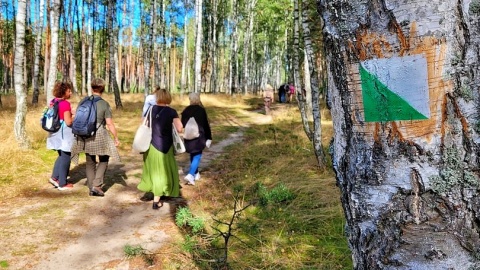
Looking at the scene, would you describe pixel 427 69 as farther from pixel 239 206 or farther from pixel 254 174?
pixel 254 174

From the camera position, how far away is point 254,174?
6633mm

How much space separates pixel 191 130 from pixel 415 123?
547cm

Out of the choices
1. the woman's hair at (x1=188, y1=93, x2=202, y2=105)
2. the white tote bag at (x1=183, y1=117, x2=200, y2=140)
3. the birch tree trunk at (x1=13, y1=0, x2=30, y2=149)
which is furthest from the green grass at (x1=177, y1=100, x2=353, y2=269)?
the birch tree trunk at (x1=13, y1=0, x2=30, y2=149)

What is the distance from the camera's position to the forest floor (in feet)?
11.3

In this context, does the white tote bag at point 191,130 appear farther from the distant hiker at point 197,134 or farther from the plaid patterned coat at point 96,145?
the plaid patterned coat at point 96,145

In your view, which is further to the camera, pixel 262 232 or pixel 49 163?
pixel 49 163

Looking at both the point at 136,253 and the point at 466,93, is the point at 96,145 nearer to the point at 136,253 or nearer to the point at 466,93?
the point at 136,253

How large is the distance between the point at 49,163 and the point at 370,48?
7236mm

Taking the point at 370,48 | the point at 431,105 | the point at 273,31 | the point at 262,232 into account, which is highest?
the point at 273,31

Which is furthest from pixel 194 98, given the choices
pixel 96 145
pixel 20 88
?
pixel 20 88

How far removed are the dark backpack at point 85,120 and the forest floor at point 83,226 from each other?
1.01 m

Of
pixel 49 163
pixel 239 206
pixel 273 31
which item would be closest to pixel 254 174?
pixel 239 206

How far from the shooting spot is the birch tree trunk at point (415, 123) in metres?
0.88

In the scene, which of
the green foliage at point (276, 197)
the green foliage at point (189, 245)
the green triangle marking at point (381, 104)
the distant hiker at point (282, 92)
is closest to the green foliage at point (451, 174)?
the green triangle marking at point (381, 104)
